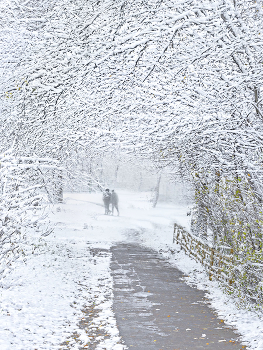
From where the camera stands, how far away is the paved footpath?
6.57 metres

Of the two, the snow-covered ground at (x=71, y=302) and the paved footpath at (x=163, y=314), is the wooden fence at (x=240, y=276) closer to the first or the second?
the snow-covered ground at (x=71, y=302)

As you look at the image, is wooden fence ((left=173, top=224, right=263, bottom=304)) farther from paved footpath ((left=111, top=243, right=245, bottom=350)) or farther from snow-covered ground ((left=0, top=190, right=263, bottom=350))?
paved footpath ((left=111, top=243, right=245, bottom=350))

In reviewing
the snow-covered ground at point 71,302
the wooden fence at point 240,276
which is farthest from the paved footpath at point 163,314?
the wooden fence at point 240,276

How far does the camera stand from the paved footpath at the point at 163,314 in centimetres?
657

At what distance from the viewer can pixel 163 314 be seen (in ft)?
26.6

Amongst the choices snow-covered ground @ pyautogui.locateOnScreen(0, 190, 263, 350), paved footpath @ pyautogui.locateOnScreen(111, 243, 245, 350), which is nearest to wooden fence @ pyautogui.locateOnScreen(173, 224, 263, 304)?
snow-covered ground @ pyautogui.locateOnScreen(0, 190, 263, 350)

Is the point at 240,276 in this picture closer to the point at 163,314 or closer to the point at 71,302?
the point at 163,314

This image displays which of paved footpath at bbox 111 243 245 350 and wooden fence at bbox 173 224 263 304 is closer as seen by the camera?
paved footpath at bbox 111 243 245 350

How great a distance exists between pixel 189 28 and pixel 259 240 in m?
4.27

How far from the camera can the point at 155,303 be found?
29.2ft

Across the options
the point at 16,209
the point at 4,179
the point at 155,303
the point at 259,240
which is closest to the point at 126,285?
the point at 155,303

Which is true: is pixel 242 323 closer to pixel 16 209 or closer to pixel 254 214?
pixel 254 214

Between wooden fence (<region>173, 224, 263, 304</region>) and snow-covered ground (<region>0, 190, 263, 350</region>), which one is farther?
wooden fence (<region>173, 224, 263, 304</region>)

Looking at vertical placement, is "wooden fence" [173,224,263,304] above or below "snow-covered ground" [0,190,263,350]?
above
